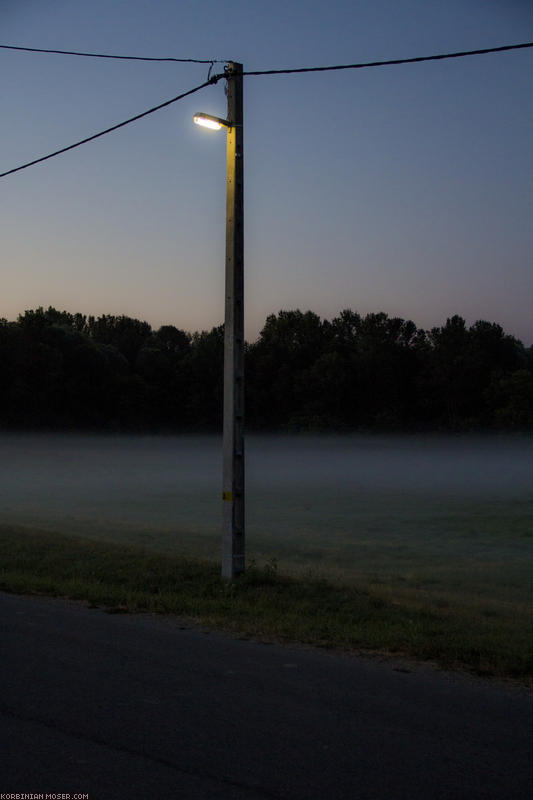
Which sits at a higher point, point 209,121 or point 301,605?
point 209,121

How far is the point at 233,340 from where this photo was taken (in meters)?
12.6

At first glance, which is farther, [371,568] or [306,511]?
[306,511]

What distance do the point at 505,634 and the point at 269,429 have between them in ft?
268

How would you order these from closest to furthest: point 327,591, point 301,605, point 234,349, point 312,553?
point 301,605, point 327,591, point 234,349, point 312,553

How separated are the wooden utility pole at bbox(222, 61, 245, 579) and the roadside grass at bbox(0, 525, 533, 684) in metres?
0.66

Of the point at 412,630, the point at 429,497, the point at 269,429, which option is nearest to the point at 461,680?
the point at 412,630

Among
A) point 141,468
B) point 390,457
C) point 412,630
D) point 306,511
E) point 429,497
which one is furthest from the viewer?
point 390,457

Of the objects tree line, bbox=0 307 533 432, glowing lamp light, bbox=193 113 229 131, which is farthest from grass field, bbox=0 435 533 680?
tree line, bbox=0 307 533 432

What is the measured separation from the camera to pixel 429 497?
3994 cm

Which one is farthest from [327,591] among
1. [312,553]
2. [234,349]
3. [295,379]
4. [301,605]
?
[295,379]

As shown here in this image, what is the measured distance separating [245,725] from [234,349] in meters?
7.54

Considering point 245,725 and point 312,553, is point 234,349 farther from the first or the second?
point 312,553

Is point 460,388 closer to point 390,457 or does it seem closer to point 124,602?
point 390,457

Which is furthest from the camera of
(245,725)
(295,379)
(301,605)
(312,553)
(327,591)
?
(295,379)
